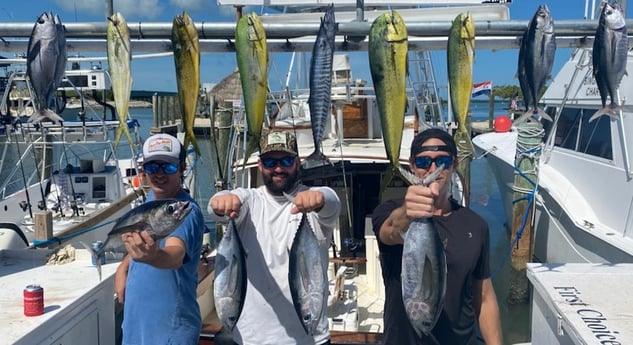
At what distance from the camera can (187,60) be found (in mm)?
2744

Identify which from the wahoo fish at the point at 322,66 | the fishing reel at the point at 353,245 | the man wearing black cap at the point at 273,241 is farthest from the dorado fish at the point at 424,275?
the fishing reel at the point at 353,245

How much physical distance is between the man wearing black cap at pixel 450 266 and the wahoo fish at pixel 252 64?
0.74 m

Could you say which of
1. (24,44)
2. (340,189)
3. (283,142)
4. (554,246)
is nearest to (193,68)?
(283,142)

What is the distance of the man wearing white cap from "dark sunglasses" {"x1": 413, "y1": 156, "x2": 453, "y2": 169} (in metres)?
1.04

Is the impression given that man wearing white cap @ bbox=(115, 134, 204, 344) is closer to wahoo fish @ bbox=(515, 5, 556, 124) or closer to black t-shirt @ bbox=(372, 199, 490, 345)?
black t-shirt @ bbox=(372, 199, 490, 345)

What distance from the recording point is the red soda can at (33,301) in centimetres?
287

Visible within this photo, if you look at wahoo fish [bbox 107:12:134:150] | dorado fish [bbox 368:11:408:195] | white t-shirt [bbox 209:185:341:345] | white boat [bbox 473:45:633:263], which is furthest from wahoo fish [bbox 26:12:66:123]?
white boat [bbox 473:45:633:263]

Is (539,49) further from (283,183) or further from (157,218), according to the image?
(157,218)

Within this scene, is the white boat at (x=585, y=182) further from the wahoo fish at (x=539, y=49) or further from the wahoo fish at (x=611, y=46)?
the wahoo fish at (x=539, y=49)

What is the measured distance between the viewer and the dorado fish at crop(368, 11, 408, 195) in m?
2.57

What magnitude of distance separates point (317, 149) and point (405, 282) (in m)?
0.83

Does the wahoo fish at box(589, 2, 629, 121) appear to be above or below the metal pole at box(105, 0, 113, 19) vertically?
below

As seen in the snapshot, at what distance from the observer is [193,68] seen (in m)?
2.76

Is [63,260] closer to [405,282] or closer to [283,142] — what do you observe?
[283,142]
